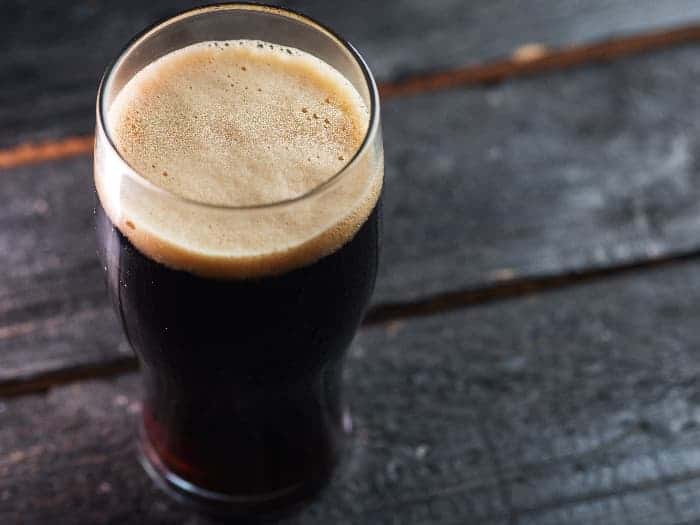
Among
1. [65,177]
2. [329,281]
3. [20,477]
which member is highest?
[329,281]

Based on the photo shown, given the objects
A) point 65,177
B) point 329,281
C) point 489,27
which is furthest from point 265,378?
point 489,27

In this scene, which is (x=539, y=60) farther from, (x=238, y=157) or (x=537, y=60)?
(x=238, y=157)

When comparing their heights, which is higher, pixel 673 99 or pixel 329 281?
pixel 329 281

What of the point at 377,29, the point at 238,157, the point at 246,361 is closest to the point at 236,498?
the point at 246,361

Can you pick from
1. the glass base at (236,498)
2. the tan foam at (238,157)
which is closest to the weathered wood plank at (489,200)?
the glass base at (236,498)

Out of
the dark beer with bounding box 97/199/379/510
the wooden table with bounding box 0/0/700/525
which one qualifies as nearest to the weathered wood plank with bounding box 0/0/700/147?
the wooden table with bounding box 0/0/700/525

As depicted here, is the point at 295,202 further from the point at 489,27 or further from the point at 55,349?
the point at 489,27

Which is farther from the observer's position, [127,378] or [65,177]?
[65,177]

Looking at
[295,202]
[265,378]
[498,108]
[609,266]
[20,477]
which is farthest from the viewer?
[498,108]
